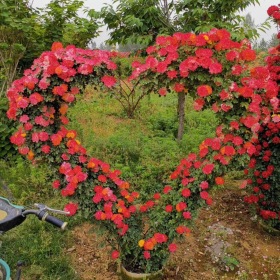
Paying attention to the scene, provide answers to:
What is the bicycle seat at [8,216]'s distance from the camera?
5.52ft

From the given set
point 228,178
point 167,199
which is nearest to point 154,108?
point 228,178

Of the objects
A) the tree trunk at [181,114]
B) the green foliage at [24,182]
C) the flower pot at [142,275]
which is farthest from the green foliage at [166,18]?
the flower pot at [142,275]

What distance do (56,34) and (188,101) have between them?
14.5 feet

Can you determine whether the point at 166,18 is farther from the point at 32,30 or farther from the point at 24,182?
the point at 24,182

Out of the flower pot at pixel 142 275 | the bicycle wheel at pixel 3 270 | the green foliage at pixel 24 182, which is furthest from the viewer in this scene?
the green foliage at pixel 24 182

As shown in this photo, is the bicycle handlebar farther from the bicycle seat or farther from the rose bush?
the rose bush

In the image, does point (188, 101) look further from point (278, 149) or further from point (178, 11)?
point (278, 149)

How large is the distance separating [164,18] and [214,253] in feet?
13.1

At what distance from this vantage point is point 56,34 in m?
6.07

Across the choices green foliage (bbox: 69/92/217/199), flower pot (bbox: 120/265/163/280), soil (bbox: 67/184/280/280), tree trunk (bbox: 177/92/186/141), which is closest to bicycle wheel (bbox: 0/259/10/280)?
soil (bbox: 67/184/280/280)

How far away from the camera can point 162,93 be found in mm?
2631

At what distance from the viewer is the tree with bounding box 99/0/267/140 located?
17.1 ft

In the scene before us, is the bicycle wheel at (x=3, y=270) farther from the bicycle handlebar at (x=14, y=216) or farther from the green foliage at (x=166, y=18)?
the green foliage at (x=166, y=18)

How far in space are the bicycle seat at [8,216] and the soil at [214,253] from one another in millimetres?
1359
